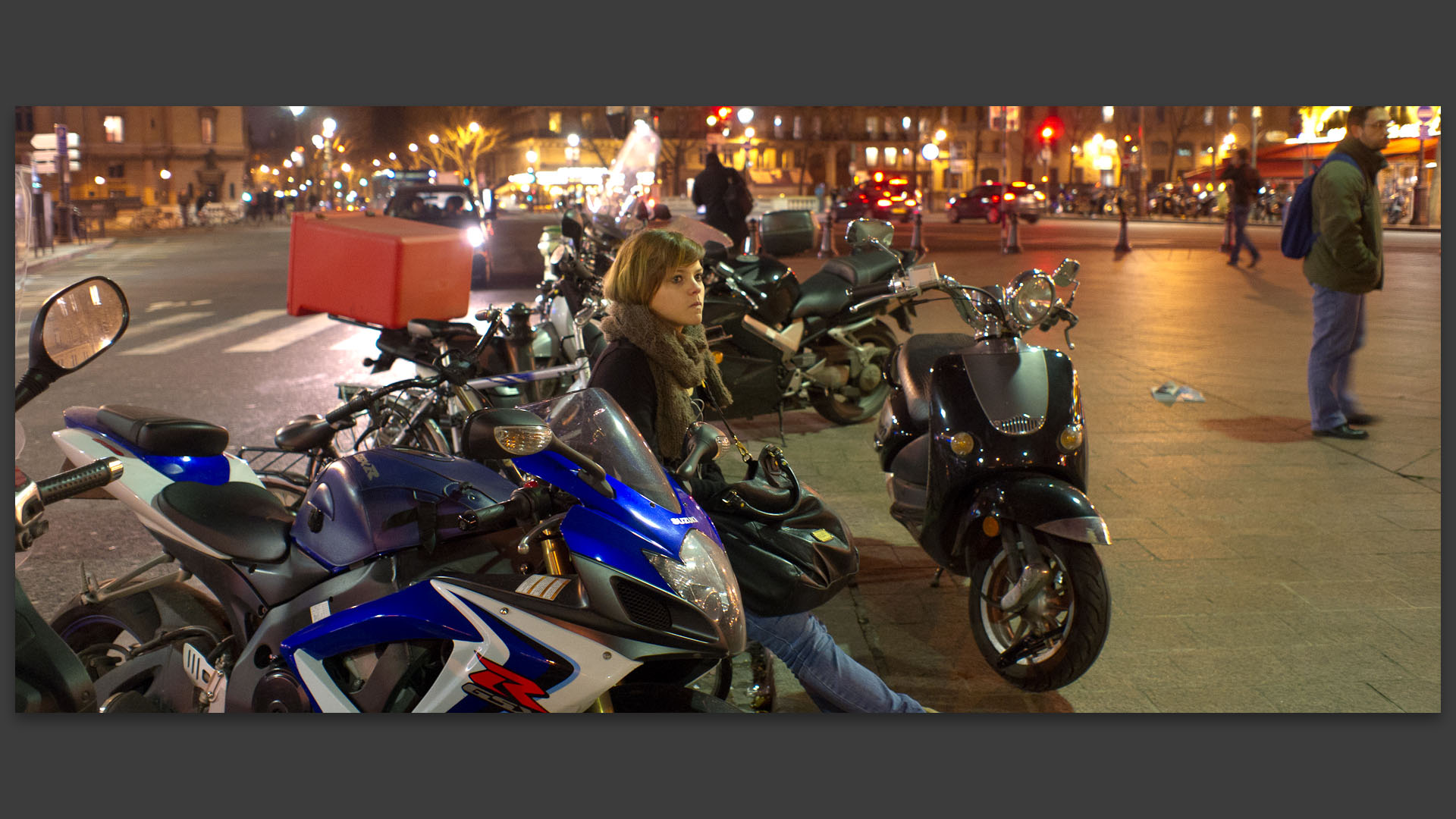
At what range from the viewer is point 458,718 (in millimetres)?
2828

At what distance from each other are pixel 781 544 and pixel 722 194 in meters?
10.3

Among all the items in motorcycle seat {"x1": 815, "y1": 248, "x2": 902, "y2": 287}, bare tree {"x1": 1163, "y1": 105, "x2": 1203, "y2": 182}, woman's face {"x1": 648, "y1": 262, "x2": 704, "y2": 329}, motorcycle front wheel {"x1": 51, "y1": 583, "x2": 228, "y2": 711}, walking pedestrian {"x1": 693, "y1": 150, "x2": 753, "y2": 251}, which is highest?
bare tree {"x1": 1163, "y1": 105, "x2": 1203, "y2": 182}

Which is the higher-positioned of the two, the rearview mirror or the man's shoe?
the rearview mirror

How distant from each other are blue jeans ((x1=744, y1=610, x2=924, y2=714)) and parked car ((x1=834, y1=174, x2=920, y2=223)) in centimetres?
3162

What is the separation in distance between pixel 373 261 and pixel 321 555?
2731 millimetres

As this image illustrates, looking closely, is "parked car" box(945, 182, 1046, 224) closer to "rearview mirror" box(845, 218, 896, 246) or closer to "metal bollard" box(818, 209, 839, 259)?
"metal bollard" box(818, 209, 839, 259)

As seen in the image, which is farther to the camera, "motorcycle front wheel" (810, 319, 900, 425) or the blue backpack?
"motorcycle front wheel" (810, 319, 900, 425)

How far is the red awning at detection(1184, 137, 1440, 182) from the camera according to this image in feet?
21.9

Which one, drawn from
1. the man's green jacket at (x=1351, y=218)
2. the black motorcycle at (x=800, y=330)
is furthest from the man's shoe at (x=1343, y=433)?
the black motorcycle at (x=800, y=330)

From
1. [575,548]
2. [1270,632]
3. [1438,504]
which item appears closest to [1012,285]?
[1270,632]

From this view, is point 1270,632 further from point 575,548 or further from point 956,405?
point 575,548

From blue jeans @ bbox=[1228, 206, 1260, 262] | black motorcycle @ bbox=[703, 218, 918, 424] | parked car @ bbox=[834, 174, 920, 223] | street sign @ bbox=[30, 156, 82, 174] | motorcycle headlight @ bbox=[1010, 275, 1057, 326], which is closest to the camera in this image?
motorcycle headlight @ bbox=[1010, 275, 1057, 326]

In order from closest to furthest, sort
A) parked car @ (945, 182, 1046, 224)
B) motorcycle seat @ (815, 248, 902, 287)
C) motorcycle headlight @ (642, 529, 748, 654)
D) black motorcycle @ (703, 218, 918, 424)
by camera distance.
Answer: motorcycle headlight @ (642, 529, 748, 654)
black motorcycle @ (703, 218, 918, 424)
motorcycle seat @ (815, 248, 902, 287)
parked car @ (945, 182, 1046, 224)

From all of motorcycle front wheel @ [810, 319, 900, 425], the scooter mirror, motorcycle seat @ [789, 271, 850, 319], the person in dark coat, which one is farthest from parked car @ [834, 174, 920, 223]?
the scooter mirror
